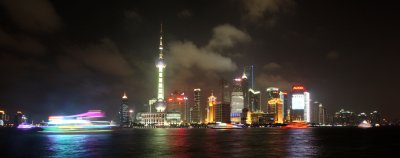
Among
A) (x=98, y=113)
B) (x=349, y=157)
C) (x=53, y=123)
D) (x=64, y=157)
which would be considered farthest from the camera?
(x=98, y=113)

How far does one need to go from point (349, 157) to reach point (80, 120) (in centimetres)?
12062

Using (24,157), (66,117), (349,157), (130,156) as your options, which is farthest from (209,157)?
(66,117)

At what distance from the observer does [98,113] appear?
17012 centimetres

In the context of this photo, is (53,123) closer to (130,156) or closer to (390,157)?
(130,156)

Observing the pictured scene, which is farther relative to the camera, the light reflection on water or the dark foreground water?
the dark foreground water

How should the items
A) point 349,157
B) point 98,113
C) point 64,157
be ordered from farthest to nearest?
point 98,113 < point 349,157 < point 64,157

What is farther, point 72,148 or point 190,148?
point 190,148

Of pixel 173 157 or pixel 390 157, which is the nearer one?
pixel 173 157

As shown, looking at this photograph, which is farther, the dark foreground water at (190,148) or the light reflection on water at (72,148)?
the dark foreground water at (190,148)

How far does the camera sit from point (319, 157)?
57125 mm

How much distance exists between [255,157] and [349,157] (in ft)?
42.6

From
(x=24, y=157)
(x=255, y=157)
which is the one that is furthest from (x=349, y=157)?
(x=24, y=157)

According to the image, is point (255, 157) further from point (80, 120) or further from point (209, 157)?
point (80, 120)

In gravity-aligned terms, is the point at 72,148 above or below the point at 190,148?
above
